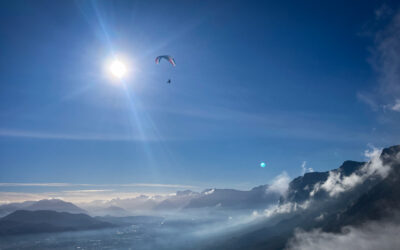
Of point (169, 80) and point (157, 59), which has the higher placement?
point (157, 59)

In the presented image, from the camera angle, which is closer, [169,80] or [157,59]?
[169,80]
